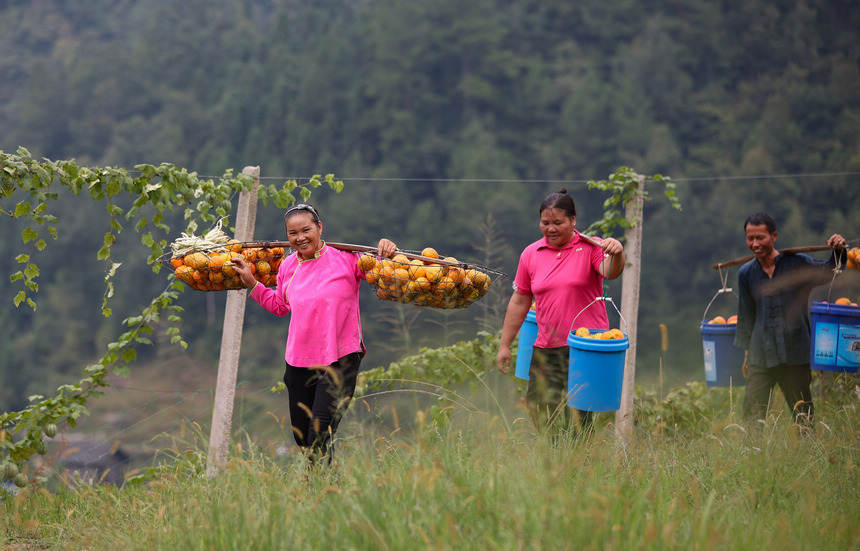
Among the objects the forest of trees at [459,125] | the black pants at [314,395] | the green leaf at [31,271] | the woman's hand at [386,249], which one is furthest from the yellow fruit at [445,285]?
the forest of trees at [459,125]

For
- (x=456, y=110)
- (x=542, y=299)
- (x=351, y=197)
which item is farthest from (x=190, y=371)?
(x=542, y=299)

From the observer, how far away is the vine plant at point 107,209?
15.3 feet

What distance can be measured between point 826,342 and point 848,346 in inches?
4.7

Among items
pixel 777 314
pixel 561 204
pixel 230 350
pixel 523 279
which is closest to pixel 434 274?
pixel 523 279

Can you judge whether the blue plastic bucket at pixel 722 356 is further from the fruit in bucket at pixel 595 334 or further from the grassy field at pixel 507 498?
the fruit in bucket at pixel 595 334

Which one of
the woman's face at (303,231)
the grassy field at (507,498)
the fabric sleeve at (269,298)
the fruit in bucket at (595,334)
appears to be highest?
the woman's face at (303,231)

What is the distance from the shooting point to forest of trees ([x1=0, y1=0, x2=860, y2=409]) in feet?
152

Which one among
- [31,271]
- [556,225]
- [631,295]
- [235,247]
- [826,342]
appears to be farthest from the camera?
[631,295]

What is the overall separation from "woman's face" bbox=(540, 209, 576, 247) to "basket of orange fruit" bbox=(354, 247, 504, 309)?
415 mm

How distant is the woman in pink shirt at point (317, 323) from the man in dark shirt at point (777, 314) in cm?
239

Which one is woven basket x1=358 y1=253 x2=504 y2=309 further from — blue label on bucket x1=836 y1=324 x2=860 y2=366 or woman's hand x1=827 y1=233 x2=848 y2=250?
blue label on bucket x1=836 y1=324 x2=860 y2=366

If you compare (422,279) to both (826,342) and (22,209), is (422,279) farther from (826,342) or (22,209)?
(826,342)

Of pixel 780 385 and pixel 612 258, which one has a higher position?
pixel 612 258

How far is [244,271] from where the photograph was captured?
14.0 feet
